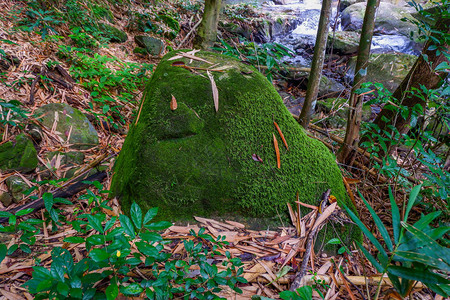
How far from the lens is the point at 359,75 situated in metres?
2.83

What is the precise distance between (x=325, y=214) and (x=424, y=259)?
1010 mm

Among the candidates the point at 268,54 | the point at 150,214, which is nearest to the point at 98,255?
the point at 150,214

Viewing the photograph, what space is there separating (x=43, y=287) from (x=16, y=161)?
76.4 inches

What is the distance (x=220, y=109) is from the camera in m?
1.87

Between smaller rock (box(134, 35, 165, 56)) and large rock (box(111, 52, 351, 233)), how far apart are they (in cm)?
438

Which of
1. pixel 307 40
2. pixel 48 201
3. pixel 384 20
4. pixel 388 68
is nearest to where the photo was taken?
pixel 48 201

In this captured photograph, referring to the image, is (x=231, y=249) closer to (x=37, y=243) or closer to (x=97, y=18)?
(x=37, y=243)

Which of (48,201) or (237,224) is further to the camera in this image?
(237,224)

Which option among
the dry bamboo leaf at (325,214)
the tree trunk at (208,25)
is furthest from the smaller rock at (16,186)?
the tree trunk at (208,25)

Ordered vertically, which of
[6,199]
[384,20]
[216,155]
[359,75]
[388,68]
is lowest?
[6,199]

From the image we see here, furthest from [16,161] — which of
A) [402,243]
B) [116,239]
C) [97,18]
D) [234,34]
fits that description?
[234,34]

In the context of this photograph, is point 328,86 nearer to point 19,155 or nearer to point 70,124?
point 70,124

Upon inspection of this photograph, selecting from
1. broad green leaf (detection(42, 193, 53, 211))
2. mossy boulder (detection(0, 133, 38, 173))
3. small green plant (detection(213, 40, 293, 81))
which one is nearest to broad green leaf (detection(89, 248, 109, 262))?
broad green leaf (detection(42, 193, 53, 211))

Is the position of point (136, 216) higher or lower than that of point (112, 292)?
higher
